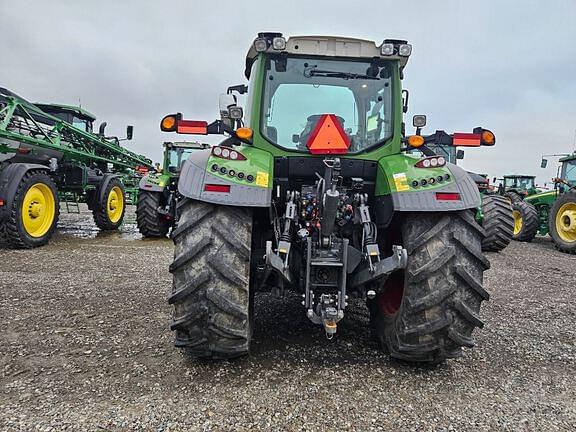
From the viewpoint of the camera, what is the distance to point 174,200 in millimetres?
8766

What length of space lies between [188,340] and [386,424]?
3.72 feet

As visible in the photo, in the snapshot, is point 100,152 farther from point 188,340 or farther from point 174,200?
point 188,340

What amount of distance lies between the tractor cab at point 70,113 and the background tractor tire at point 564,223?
10.6 m

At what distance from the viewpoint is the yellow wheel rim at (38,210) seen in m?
6.67

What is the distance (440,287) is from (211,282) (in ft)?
4.18

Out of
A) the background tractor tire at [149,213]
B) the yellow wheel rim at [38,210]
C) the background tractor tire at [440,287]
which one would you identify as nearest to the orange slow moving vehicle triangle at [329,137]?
the background tractor tire at [440,287]

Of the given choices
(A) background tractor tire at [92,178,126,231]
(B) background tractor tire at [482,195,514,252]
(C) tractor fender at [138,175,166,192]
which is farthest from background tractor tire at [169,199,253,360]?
(A) background tractor tire at [92,178,126,231]

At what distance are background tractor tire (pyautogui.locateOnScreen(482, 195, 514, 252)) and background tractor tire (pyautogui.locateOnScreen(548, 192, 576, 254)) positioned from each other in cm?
187

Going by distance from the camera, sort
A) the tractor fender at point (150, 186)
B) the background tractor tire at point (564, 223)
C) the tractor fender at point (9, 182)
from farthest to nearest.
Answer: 1. the background tractor tire at point (564, 223)
2. the tractor fender at point (150, 186)
3. the tractor fender at point (9, 182)

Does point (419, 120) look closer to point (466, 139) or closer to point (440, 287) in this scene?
point (466, 139)

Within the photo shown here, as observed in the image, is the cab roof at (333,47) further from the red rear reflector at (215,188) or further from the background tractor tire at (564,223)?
the background tractor tire at (564,223)

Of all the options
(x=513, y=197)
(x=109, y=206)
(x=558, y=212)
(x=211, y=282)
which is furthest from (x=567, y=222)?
(x=109, y=206)

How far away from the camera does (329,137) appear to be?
8.38 ft

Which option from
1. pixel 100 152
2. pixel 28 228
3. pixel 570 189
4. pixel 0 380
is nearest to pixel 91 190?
pixel 100 152
